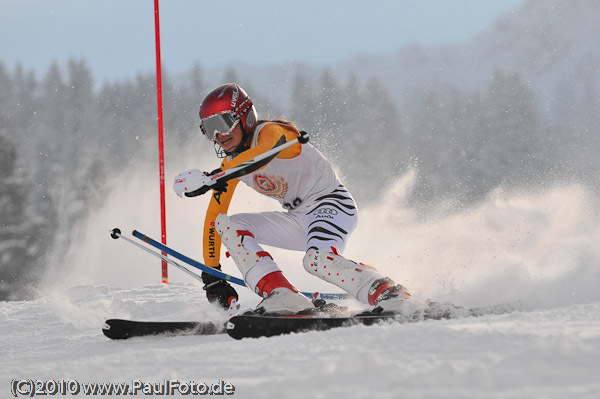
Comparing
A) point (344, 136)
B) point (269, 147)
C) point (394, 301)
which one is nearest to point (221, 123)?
point (269, 147)

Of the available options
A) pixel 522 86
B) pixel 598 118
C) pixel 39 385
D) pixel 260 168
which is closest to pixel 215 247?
pixel 260 168

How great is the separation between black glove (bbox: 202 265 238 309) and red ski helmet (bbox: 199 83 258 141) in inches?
33.7

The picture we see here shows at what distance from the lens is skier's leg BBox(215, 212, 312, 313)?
3102 mm

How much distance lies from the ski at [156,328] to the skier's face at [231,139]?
3.33 feet

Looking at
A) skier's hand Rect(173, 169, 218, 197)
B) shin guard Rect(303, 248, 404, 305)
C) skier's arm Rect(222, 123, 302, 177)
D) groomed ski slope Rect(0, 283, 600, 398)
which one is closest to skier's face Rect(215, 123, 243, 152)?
skier's arm Rect(222, 123, 302, 177)

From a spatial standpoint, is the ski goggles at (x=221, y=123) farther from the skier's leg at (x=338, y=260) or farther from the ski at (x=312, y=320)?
the ski at (x=312, y=320)

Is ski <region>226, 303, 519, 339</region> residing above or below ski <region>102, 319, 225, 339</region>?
below

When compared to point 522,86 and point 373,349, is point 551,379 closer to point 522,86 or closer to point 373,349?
point 373,349

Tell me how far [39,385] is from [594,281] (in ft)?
8.79

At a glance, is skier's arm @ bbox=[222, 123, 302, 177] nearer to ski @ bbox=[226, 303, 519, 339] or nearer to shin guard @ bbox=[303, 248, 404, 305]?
shin guard @ bbox=[303, 248, 404, 305]

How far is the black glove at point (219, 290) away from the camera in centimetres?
363

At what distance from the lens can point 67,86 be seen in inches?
1292

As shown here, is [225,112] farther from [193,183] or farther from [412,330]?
[412,330]

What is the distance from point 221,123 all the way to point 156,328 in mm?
1167
